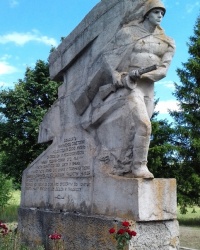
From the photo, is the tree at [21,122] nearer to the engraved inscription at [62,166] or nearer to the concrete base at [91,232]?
the engraved inscription at [62,166]

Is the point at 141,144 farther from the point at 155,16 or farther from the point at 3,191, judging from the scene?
the point at 3,191

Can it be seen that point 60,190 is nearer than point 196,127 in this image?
Yes

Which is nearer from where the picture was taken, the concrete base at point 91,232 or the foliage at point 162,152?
the concrete base at point 91,232

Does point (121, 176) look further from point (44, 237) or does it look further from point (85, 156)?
point (44, 237)

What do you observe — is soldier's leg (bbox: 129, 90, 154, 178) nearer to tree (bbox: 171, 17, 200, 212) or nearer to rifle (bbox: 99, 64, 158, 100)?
rifle (bbox: 99, 64, 158, 100)

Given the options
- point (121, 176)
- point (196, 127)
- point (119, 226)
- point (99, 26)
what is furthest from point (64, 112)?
point (196, 127)

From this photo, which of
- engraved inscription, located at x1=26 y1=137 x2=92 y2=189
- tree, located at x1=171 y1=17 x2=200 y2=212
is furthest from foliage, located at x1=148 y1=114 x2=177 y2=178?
engraved inscription, located at x1=26 y1=137 x2=92 y2=189

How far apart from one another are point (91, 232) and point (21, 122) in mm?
11681

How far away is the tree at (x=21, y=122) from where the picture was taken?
16.1 meters

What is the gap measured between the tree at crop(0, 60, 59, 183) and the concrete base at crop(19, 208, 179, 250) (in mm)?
9369

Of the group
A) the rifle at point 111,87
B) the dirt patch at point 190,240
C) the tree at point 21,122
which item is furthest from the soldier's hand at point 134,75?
the tree at point 21,122

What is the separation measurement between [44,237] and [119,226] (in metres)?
2.28

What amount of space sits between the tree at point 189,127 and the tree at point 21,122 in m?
5.71

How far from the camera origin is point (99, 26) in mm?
6039
